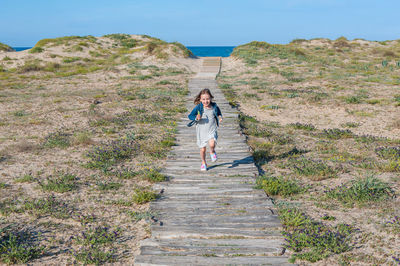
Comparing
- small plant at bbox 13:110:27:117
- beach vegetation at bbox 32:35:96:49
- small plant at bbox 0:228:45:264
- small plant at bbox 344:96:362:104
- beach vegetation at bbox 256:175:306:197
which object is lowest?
small plant at bbox 0:228:45:264

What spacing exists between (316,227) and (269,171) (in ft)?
9.09

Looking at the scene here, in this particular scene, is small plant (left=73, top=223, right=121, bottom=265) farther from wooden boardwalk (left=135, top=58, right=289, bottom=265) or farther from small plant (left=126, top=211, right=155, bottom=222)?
wooden boardwalk (left=135, top=58, right=289, bottom=265)

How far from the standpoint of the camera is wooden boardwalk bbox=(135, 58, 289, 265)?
464 centimetres

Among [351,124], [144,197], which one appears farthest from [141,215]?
[351,124]

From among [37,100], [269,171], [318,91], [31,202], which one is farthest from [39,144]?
[318,91]

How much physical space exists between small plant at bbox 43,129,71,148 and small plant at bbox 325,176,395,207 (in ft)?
26.1

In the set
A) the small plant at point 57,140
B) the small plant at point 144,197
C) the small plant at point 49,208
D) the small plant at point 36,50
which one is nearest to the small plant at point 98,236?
the small plant at point 49,208

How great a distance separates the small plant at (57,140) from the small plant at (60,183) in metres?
2.42

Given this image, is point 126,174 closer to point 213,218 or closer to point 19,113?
point 213,218

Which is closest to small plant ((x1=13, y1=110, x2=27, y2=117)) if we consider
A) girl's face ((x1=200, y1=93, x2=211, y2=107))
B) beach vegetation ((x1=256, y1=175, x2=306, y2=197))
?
girl's face ((x1=200, y1=93, x2=211, y2=107))

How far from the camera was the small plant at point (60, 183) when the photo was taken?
696cm

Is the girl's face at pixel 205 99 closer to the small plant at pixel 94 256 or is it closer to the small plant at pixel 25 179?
the small plant at pixel 94 256

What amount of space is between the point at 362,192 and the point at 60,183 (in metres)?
6.63

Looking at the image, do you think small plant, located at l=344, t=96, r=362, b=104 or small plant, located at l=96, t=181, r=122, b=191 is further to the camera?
small plant, located at l=344, t=96, r=362, b=104
